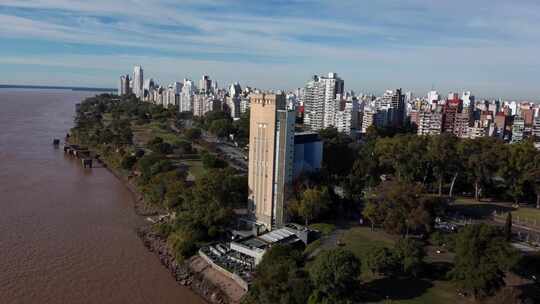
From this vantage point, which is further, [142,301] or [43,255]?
[43,255]

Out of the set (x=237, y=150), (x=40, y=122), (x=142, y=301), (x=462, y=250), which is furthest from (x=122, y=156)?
(x=40, y=122)

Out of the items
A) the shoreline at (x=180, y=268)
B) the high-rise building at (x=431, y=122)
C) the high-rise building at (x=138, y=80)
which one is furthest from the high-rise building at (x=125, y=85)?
the shoreline at (x=180, y=268)

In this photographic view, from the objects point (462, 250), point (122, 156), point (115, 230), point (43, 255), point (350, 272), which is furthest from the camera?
point (122, 156)

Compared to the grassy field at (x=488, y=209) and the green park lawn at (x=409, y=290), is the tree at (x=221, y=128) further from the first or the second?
the green park lawn at (x=409, y=290)

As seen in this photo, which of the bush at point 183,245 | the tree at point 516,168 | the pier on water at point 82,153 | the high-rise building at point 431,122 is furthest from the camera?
the high-rise building at point 431,122

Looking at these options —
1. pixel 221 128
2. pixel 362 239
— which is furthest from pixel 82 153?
pixel 362 239

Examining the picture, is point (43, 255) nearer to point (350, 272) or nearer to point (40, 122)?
point (350, 272)
